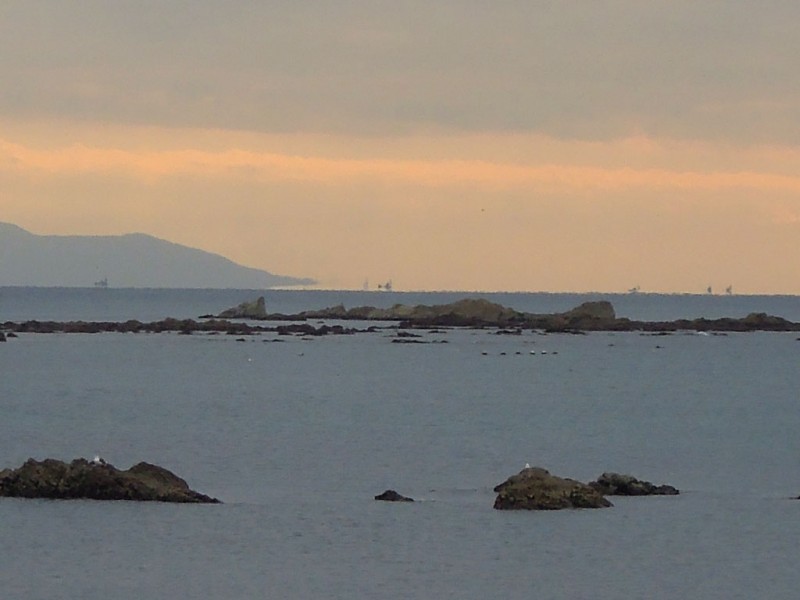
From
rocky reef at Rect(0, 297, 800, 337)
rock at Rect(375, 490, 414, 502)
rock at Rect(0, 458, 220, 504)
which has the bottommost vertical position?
rock at Rect(375, 490, 414, 502)

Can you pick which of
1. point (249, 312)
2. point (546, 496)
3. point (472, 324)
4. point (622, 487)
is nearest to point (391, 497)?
point (546, 496)

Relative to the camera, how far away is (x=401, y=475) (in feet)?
132

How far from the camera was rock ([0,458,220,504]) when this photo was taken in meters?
32.5

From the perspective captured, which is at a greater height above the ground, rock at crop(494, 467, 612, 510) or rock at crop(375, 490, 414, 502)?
rock at crop(494, 467, 612, 510)

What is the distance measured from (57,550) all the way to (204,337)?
4032 inches

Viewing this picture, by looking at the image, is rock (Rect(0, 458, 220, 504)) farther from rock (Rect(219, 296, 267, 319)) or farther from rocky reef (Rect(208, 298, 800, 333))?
rock (Rect(219, 296, 267, 319))

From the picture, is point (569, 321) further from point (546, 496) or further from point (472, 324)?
point (546, 496)

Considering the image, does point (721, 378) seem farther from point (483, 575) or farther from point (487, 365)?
point (483, 575)

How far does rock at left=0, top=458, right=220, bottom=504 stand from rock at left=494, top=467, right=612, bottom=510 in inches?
245

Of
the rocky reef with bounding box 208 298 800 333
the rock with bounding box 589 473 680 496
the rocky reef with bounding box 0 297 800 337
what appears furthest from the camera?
the rocky reef with bounding box 208 298 800 333

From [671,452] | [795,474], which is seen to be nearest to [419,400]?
[671,452]

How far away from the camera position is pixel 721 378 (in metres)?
86.9

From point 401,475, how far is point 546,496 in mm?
8666

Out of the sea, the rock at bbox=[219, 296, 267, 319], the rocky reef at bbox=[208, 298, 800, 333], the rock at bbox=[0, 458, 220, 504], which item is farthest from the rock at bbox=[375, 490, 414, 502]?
the rock at bbox=[219, 296, 267, 319]
